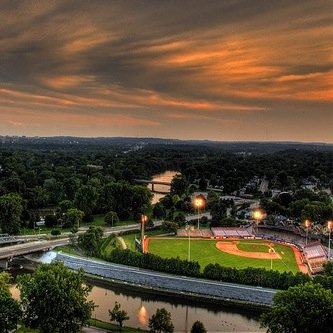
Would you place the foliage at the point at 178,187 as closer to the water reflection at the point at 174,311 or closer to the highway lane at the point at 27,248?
the highway lane at the point at 27,248

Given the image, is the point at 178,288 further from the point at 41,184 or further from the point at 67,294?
the point at 41,184

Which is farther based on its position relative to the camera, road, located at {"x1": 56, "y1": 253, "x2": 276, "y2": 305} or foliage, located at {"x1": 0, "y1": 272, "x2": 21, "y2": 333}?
road, located at {"x1": 56, "y1": 253, "x2": 276, "y2": 305}

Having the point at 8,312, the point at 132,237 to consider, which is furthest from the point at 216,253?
the point at 8,312

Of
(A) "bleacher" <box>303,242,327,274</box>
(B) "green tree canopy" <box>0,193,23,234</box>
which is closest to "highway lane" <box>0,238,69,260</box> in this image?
(B) "green tree canopy" <box>0,193,23,234</box>

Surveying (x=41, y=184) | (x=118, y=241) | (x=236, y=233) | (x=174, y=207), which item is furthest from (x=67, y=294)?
(x=41, y=184)

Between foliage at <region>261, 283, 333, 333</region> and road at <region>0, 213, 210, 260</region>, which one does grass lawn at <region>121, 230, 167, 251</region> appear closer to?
road at <region>0, 213, 210, 260</region>

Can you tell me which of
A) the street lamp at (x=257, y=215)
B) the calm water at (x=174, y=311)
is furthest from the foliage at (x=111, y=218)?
the calm water at (x=174, y=311)

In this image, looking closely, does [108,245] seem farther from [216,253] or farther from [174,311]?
[174,311]
